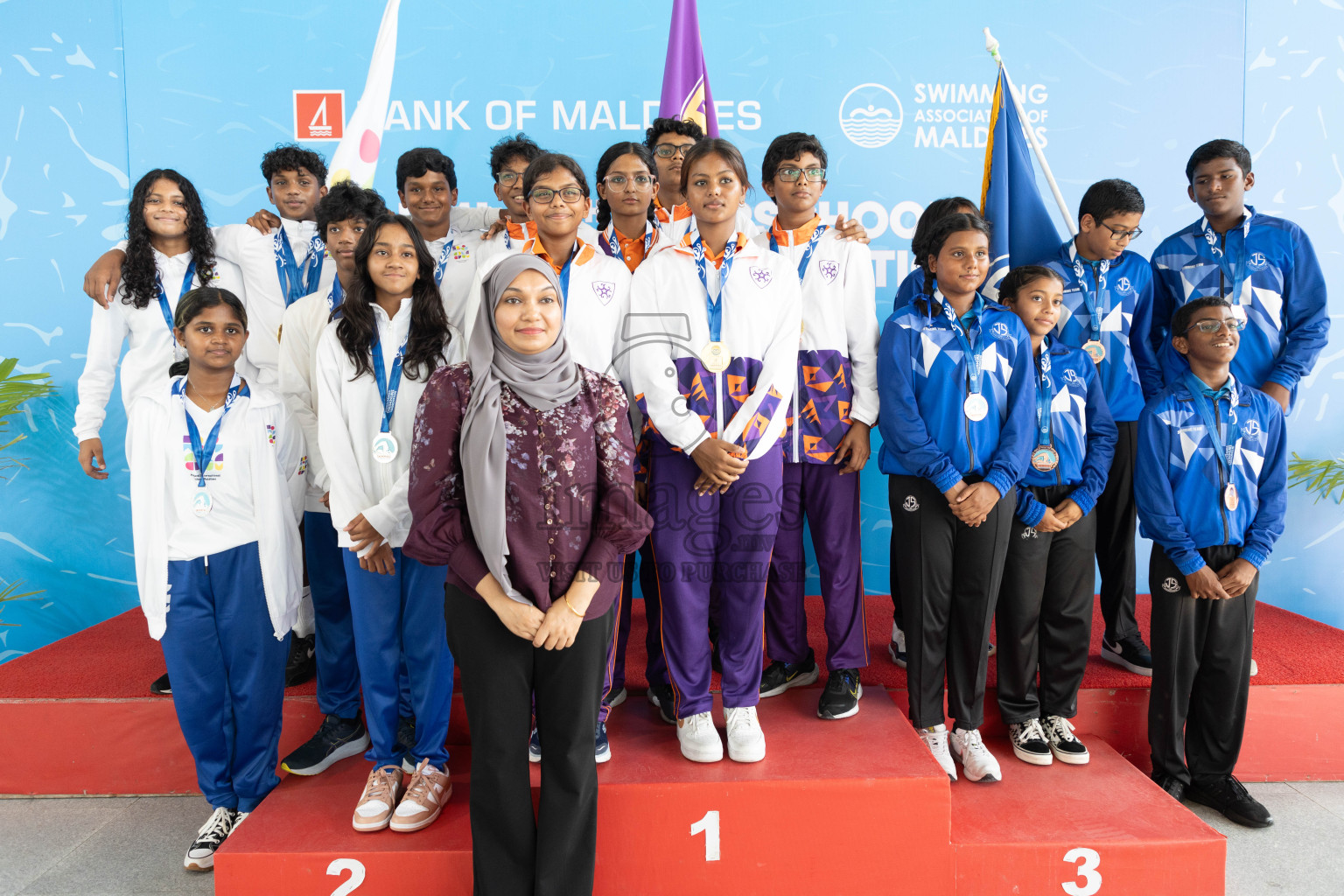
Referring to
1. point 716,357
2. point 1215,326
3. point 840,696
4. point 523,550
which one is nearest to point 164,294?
point 523,550

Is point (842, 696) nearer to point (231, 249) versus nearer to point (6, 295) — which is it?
point (231, 249)

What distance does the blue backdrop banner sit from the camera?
3.80m

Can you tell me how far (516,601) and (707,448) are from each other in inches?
26.9

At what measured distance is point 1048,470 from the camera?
8.17 ft

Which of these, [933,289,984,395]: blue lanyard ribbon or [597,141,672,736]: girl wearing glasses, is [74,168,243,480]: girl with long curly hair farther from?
[933,289,984,395]: blue lanyard ribbon

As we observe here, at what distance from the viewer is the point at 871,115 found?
152 inches

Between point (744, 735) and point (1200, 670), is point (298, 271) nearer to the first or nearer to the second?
point (744, 735)

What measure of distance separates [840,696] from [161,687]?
2355 mm

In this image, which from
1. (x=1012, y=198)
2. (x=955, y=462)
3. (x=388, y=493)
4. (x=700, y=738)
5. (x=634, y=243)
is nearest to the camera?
(x=388, y=493)

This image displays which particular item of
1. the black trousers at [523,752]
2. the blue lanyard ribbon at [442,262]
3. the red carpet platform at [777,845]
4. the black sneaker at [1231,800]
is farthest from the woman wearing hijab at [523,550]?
the black sneaker at [1231,800]

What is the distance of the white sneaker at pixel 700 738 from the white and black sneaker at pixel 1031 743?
Answer: 1.05 m

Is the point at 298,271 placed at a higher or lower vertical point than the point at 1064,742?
higher

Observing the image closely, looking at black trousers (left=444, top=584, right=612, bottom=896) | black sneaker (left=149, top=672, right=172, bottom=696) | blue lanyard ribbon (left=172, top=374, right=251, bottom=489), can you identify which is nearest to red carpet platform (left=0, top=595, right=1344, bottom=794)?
black sneaker (left=149, top=672, right=172, bottom=696)

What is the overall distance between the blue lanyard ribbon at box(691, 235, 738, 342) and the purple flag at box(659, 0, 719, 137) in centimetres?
133
